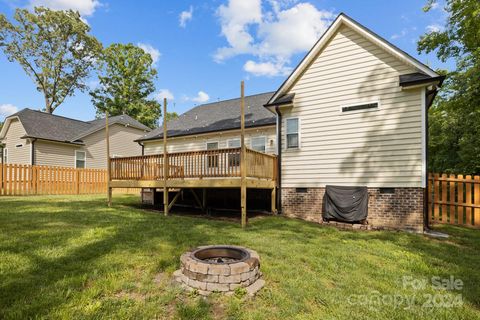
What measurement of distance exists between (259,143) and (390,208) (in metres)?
6.20

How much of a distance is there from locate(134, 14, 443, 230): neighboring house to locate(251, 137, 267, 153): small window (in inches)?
84.8

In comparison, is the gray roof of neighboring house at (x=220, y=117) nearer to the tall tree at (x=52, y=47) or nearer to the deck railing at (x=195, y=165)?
the deck railing at (x=195, y=165)

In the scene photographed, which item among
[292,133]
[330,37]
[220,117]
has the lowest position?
[292,133]

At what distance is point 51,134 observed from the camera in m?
18.9

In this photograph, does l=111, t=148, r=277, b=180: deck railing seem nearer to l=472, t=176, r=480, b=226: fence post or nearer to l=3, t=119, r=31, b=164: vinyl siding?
l=472, t=176, r=480, b=226: fence post

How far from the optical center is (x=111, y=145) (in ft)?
71.7

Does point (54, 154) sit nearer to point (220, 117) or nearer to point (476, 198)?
point (220, 117)

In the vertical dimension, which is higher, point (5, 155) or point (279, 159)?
point (5, 155)

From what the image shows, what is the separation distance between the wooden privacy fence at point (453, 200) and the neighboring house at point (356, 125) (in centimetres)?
188

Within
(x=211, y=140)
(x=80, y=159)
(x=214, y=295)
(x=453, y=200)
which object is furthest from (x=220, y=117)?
(x=80, y=159)

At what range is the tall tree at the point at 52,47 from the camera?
2647 cm

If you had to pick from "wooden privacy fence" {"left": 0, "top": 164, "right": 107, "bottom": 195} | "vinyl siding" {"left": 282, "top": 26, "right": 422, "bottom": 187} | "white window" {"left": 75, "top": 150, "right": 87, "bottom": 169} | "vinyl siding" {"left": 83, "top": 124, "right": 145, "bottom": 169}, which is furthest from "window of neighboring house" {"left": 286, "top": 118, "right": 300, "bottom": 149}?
"white window" {"left": 75, "top": 150, "right": 87, "bottom": 169}

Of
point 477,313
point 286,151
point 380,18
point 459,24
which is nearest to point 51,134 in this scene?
point 286,151

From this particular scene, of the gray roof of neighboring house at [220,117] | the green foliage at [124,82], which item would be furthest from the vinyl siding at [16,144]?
the green foliage at [124,82]
